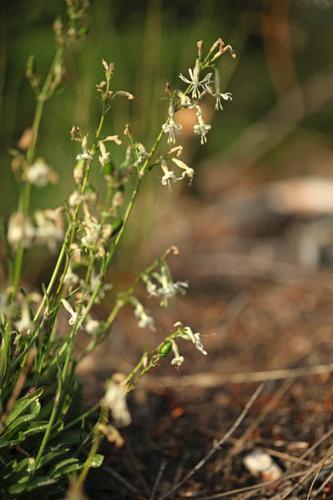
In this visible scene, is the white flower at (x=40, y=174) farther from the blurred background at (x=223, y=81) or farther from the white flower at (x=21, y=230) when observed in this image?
the blurred background at (x=223, y=81)

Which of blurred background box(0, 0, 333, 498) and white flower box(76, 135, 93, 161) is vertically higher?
white flower box(76, 135, 93, 161)

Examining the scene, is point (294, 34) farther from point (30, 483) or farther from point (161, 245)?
point (30, 483)

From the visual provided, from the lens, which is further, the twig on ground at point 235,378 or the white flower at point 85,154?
the twig on ground at point 235,378

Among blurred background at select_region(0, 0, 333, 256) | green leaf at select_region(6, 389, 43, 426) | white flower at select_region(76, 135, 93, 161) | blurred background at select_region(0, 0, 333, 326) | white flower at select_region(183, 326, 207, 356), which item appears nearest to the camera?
white flower at select_region(76, 135, 93, 161)

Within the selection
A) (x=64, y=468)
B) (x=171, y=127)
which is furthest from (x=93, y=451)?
(x=171, y=127)

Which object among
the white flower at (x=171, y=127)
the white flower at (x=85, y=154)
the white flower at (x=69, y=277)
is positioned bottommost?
the white flower at (x=69, y=277)

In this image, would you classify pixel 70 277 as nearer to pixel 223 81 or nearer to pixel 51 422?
pixel 51 422

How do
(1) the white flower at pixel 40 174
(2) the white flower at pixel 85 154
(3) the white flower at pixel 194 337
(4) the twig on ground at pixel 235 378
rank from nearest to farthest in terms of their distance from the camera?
(1) the white flower at pixel 40 174 < (2) the white flower at pixel 85 154 < (3) the white flower at pixel 194 337 < (4) the twig on ground at pixel 235 378

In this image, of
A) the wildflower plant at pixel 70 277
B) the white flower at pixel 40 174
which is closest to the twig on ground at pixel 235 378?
the wildflower plant at pixel 70 277

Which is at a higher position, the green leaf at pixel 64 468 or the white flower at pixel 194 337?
the white flower at pixel 194 337

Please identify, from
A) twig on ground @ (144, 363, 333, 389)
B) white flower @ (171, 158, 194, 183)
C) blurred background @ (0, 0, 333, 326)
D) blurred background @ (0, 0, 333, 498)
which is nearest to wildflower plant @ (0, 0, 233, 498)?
white flower @ (171, 158, 194, 183)

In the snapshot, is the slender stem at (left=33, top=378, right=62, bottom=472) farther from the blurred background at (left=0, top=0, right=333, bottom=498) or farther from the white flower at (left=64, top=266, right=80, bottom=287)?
the blurred background at (left=0, top=0, right=333, bottom=498)
